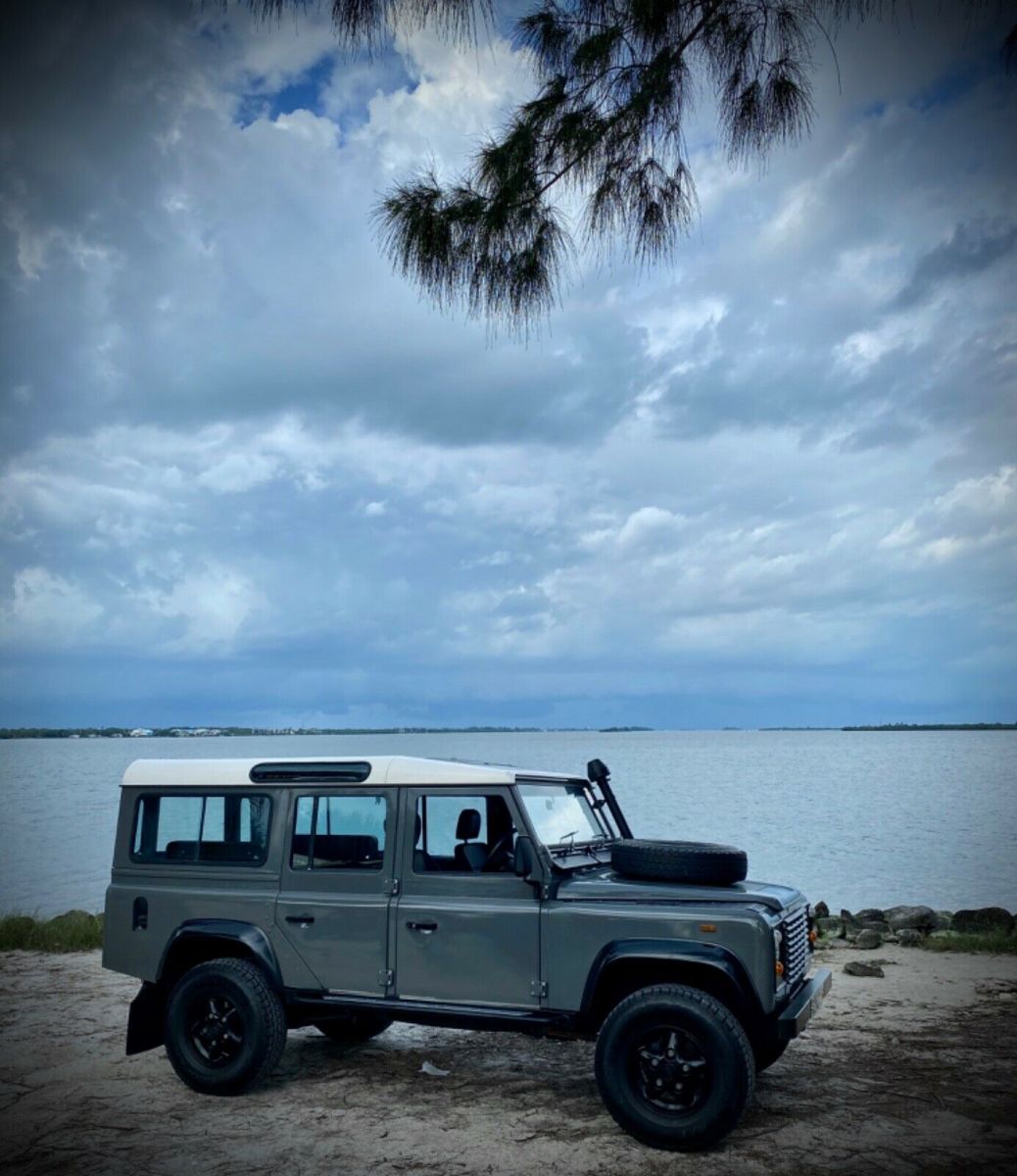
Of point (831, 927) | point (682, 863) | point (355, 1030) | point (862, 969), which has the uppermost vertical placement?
point (682, 863)

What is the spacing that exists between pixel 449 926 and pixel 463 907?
5.6 inches

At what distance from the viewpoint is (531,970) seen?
5918mm

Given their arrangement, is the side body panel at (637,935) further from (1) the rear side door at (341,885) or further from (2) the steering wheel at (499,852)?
(1) the rear side door at (341,885)

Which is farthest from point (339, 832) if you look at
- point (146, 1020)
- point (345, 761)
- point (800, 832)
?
point (800, 832)

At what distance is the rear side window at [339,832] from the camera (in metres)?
6.62

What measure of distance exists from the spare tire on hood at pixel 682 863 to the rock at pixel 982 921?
33.8 ft

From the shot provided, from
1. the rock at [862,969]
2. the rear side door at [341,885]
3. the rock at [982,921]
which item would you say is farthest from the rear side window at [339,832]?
the rock at [982,921]

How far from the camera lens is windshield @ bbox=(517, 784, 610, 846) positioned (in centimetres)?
635

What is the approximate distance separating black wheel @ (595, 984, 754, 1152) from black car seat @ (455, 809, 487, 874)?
3.98 ft

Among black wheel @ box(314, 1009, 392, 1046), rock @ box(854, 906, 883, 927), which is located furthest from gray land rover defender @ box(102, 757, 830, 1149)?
rock @ box(854, 906, 883, 927)

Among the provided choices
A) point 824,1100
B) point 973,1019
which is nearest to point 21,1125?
point 824,1100

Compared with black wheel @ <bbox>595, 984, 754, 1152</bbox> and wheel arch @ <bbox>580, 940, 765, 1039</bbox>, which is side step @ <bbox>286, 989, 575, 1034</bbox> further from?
black wheel @ <bbox>595, 984, 754, 1152</bbox>

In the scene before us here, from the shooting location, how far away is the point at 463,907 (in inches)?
242

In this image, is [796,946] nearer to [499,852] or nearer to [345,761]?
[499,852]
